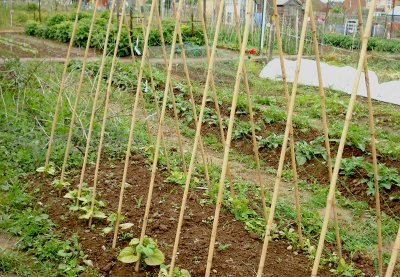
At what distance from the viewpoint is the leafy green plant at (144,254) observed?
2.85m

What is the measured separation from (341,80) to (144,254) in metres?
6.99

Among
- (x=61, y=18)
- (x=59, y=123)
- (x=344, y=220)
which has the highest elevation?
(x=61, y=18)

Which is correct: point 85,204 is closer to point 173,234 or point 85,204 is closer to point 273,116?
point 173,234

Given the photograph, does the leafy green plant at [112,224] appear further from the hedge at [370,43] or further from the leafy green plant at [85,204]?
the hedge at [370,43]

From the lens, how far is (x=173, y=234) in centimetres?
330

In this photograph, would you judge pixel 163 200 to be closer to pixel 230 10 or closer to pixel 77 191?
pixel 77 191

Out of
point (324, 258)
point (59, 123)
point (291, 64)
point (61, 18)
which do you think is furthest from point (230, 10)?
point (324, 258)

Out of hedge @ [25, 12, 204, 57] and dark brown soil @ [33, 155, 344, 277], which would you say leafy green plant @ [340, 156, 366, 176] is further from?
hedge @ [25, 12, 204, 57]

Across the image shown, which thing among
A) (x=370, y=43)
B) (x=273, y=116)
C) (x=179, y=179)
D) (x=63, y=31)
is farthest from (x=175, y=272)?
(x=370, y=43)

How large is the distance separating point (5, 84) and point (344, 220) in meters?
4.01

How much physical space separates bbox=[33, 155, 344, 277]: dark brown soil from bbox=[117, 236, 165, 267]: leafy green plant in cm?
10

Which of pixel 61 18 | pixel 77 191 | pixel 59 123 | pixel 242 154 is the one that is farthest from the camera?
pixel 61 18

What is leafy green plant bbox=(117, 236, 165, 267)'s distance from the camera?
285 cm

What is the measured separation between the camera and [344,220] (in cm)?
400
